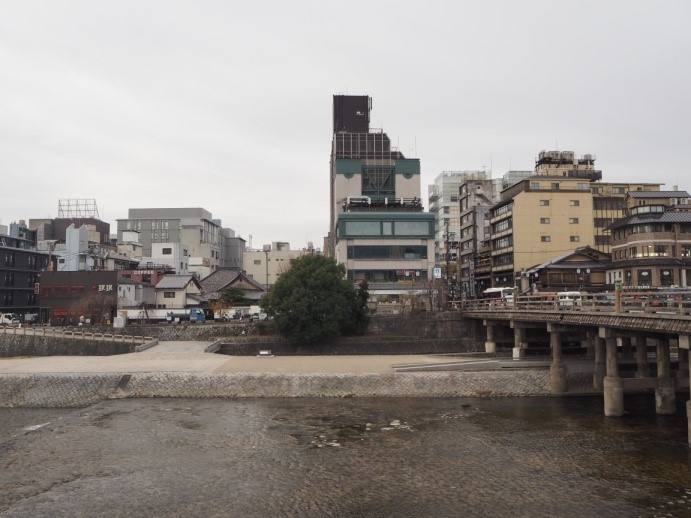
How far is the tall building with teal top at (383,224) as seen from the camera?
83.7 m

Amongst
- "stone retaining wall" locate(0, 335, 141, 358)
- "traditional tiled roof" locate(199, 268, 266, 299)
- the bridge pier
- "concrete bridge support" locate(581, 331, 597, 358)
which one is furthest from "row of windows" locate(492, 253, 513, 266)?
"stone retaining wall" locate(0, 335, 141, 358)

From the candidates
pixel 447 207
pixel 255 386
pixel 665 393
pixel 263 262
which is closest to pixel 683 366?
pixel 665 393

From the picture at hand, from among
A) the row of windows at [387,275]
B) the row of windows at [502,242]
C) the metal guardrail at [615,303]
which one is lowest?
the metal guardrail at [615,303]

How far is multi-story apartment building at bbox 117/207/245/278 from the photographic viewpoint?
119375mm

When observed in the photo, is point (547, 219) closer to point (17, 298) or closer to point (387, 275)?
point (387, 275)

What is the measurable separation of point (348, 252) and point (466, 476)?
6416 cm

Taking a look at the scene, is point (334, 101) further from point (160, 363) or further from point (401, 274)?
point (160, 363)

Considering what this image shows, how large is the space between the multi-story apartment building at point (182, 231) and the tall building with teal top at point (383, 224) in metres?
37.6

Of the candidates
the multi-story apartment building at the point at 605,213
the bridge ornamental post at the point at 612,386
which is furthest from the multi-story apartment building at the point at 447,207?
the bridge ornamental post at the point at 612,386

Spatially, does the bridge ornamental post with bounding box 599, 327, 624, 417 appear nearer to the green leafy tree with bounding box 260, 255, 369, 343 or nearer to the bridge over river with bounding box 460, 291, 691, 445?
the bridge over river with bounding box 460, 291, 691, 445

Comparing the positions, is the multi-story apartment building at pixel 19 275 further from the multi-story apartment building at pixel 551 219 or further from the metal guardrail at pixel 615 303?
the multi-story apartment building at pixel 551 219

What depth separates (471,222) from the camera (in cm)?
9456

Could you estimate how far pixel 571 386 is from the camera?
37375 millimetres

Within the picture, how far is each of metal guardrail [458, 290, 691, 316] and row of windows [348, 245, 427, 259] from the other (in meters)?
24.3
